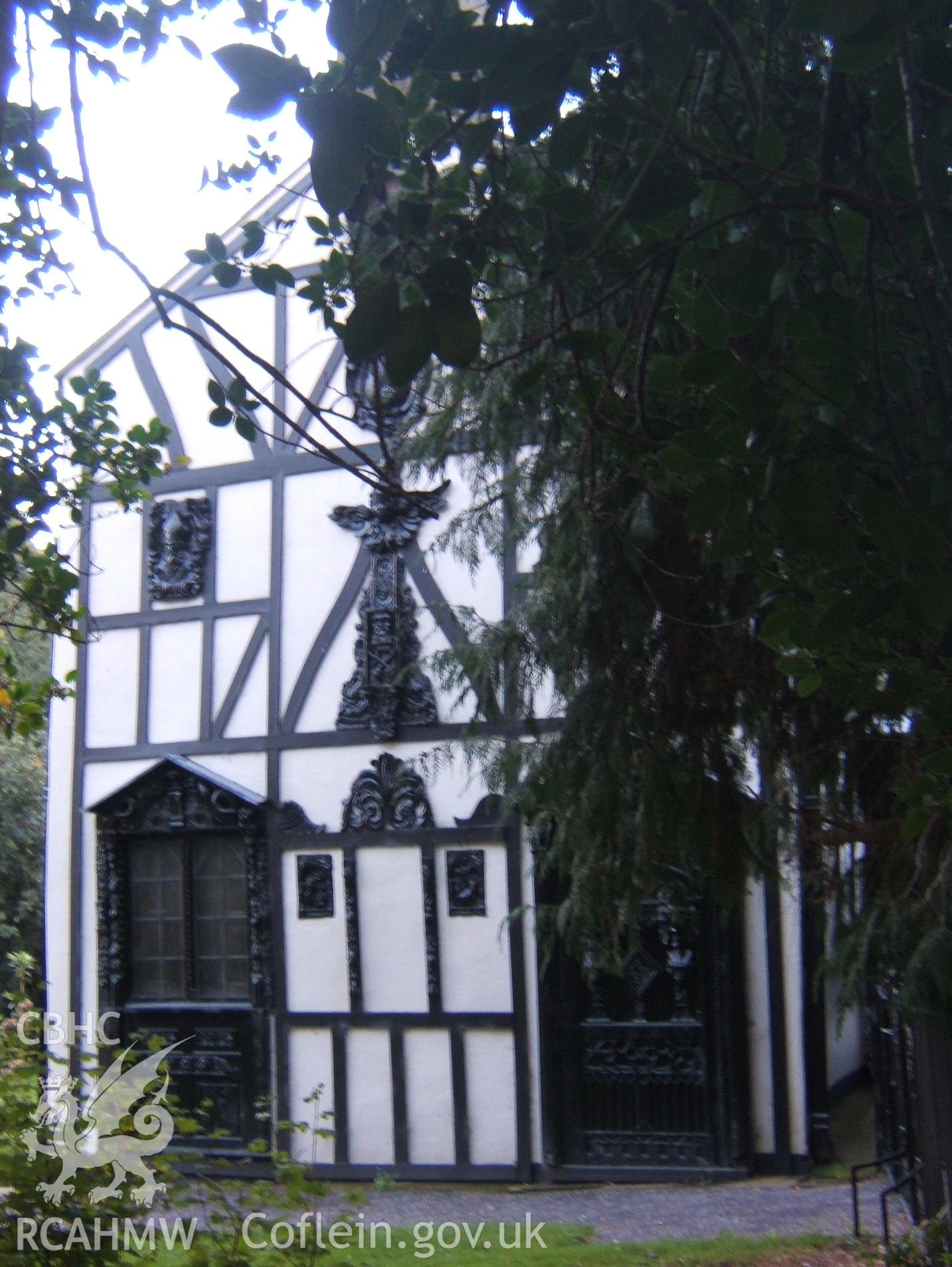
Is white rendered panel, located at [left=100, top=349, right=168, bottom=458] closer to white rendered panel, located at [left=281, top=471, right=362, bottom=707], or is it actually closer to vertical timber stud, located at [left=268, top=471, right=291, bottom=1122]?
vertical timber stud, located at [left=268, top=471, right=291, bottom=1122]

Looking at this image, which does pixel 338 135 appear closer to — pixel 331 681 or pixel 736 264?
pixel 736 264

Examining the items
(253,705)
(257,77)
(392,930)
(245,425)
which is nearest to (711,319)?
(257,77)

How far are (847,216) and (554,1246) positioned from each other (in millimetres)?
5598

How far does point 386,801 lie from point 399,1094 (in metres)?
1.86

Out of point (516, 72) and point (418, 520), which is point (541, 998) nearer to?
point (418, 520)

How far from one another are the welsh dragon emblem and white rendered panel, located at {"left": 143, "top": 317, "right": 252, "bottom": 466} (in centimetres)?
677

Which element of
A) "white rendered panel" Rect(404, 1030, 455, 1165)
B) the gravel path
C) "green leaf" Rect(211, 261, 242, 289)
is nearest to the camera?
"green leaf" Rect(211, 261, 242, 289)

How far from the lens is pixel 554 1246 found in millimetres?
6496

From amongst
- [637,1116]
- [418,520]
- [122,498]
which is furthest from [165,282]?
[637,1116]

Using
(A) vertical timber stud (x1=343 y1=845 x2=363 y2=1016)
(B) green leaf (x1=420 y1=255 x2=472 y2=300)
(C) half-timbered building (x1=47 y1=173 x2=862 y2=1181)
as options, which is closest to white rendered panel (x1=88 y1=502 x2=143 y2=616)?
(C) half-timbered building (x1=47 y1=173 x2=862 y2=1181)

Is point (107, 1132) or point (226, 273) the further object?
point (226, 273)

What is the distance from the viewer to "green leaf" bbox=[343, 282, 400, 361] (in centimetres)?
206

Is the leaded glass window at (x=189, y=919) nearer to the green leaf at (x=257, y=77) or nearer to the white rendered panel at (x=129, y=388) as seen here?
the white rendered panel at (x=129, y=388)

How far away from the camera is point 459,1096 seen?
326 inches
